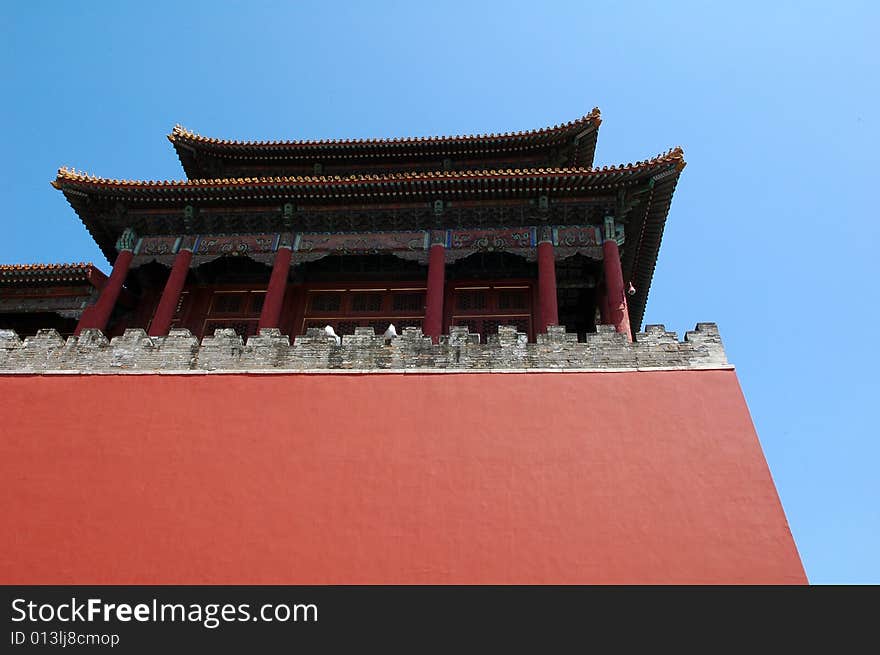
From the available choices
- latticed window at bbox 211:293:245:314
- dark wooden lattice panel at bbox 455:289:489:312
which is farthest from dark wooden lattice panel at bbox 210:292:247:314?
dark wooden lattice panel at bbox 455:289:489:312

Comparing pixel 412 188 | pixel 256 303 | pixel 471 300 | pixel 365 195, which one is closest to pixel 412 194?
pixel 412 188

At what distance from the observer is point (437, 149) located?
49.2 ft

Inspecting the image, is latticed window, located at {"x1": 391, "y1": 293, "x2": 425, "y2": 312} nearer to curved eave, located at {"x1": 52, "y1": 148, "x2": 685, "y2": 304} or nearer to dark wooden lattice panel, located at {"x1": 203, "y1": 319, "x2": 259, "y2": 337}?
curved eave, located at {"x1": 52, "y1": 148, "x2": 685, "y2": 304}

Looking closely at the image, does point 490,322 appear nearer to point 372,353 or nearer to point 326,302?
point 326,302

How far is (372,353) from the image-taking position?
8.57 metres

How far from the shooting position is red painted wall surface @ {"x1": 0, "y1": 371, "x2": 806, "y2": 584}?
6523 mm

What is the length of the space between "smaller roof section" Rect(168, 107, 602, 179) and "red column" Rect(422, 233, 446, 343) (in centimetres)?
338

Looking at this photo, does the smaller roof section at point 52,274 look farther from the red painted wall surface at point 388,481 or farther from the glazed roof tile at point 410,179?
the red painted wall surface at point 388,481

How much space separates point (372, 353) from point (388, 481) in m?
Result: 1.87

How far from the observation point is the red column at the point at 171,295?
1152cm

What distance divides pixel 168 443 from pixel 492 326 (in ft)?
20.3
